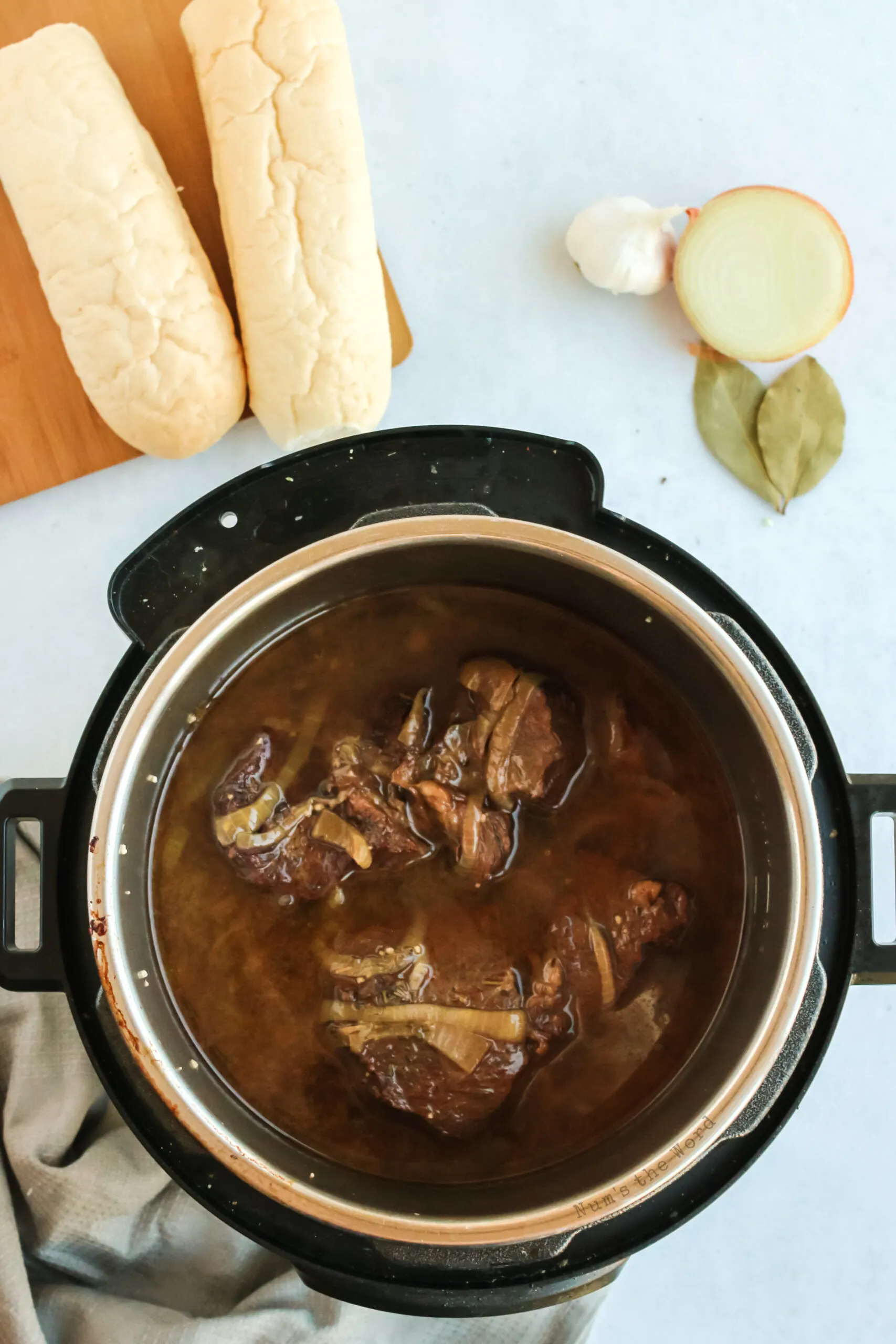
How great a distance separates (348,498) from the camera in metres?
0.75

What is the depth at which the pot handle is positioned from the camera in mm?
707

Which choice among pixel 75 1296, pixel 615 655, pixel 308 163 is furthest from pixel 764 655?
pixel 75 1296

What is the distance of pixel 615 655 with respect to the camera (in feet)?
2.47

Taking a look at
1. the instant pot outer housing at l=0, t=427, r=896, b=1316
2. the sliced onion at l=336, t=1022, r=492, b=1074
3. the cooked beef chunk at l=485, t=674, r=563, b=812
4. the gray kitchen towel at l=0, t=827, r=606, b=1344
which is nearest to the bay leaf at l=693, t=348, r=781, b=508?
the instant pot outer housing at l=0, t=427, r=896, b=1316

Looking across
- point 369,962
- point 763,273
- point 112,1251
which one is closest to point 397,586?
point 369,962

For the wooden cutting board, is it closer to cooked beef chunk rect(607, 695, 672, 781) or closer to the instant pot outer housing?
the instant pot outer housing

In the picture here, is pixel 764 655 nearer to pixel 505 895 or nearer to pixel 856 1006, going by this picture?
pixel 505 895

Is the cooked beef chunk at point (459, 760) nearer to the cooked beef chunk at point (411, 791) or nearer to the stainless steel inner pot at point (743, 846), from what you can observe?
the cooked beef chunk at point (411, 791)

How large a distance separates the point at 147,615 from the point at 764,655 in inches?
17.9

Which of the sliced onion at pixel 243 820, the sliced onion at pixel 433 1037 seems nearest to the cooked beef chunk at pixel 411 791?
the sliced onion at pixel 243 820

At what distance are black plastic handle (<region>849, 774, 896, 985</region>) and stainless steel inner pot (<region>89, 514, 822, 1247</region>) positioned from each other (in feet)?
0.17

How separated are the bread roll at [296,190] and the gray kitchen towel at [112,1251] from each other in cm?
53

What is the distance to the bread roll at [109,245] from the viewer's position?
0.84 meters

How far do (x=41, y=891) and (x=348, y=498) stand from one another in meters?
0.36
